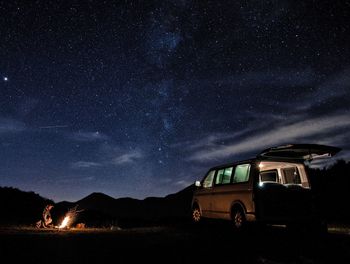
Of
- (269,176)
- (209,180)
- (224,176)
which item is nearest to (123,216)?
(209,180)

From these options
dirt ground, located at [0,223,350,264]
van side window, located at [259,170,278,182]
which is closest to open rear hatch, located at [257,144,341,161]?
Answer: van side window, located at [259,170,278,182]

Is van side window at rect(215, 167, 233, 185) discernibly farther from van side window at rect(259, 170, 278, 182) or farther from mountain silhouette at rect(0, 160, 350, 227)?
mountain silhouette at rect(0, 160, 350, 227)

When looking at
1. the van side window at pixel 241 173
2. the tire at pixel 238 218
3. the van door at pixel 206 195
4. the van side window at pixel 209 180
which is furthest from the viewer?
the van side window at pixel 209 180

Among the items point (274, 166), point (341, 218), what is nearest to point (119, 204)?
point (341, 218)

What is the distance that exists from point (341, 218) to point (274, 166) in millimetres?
9502

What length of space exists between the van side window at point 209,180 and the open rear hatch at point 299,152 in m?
2.46

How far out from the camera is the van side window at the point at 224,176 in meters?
10.9

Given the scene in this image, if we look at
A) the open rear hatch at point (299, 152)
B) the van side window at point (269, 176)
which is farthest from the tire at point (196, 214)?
the open rear hatch at point (299, 152)

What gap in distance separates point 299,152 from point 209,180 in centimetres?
323

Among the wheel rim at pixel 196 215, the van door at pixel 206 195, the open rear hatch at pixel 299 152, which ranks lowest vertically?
the wheel rim at pixel 196 215

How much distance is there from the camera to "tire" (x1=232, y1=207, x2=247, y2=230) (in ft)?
32.0

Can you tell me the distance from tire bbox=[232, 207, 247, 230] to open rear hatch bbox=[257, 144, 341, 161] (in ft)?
5.11

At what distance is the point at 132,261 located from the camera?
6.20 metres

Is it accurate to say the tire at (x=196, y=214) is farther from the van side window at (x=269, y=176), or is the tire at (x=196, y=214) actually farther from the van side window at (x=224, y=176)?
the van side window at (x=269, y=176)
